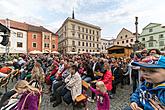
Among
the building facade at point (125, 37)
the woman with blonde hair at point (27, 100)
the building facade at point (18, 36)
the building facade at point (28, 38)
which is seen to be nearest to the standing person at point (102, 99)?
the woman with blonde hair at point (27, 100)

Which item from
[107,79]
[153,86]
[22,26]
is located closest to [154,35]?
[22,26]

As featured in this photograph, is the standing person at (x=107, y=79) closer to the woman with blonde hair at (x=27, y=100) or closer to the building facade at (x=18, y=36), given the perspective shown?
the woman with blonde hair at (x=27, y=100)

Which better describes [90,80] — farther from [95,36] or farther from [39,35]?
[95,36]

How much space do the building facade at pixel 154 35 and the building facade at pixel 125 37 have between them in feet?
18.2

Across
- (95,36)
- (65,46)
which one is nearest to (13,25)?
(65,46)

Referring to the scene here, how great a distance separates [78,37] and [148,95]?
64356 mm

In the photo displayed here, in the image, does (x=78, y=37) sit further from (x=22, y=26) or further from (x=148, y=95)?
(x=148, y=95)

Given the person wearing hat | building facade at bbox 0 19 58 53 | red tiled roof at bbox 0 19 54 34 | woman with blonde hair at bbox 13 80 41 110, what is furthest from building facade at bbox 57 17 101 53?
the person wearing hat

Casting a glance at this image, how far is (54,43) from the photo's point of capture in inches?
2205

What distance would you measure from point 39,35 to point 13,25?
8432mm

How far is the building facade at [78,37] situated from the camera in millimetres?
61625

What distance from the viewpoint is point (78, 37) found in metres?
65.6

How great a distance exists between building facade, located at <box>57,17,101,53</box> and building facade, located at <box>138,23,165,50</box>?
21604 mm

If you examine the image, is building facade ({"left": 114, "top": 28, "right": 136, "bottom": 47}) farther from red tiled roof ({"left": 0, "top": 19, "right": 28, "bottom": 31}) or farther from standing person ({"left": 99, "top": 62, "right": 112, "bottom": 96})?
standing person ({"left": 99, "top": 62, "right": 112, "bottom": 96})
